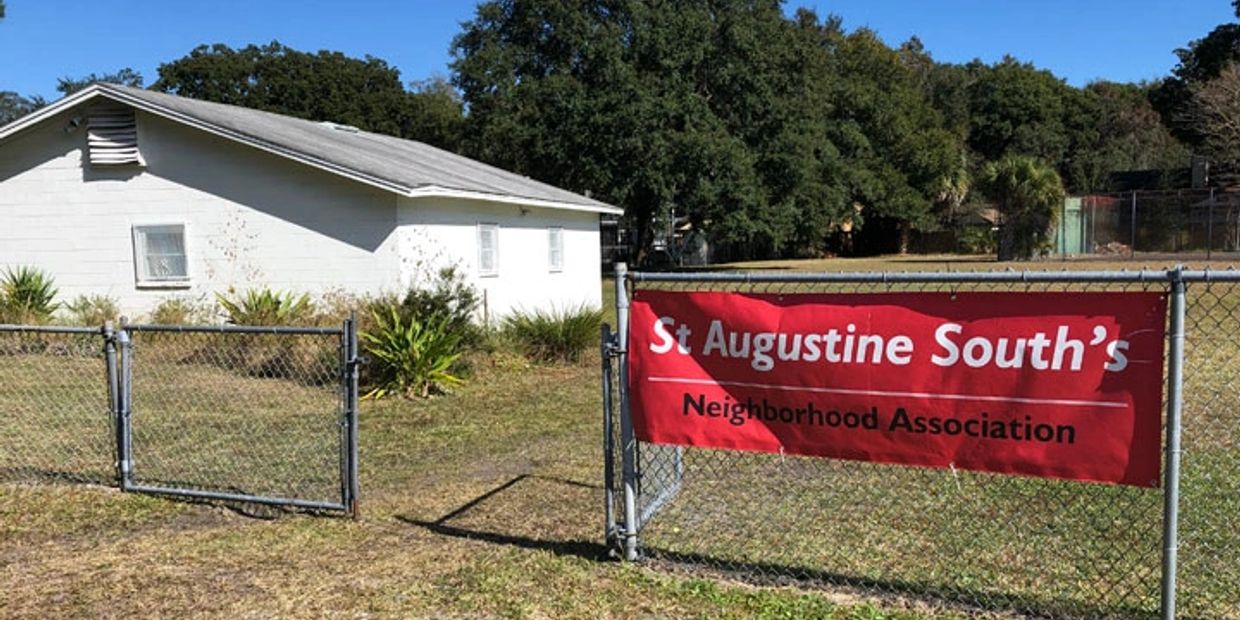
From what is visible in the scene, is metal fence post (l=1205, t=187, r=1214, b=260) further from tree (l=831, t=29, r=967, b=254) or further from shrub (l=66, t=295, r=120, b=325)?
shrub (l=66, t=295, r=120, b=325)

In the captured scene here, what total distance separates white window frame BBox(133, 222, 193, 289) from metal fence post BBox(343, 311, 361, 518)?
10783mm

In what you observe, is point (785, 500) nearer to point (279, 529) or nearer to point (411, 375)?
point (279, 529)

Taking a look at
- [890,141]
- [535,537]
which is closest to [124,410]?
[535,537]

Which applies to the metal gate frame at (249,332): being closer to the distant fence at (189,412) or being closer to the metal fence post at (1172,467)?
the distant fence at (189,412)

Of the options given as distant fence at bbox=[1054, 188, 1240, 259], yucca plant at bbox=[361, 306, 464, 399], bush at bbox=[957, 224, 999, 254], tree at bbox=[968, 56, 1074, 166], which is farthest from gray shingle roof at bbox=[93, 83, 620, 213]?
tree at bbox=[968, 56, 1074, 166]

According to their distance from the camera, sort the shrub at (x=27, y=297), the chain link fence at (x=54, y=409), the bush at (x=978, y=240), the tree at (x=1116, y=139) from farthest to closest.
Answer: the tree at (x=1116, y=139), the bush at (x=978, y=240), the shrub at (x=27, y=297), the chain link fence at (x=54, y=409)

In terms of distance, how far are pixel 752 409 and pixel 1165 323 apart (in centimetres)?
171

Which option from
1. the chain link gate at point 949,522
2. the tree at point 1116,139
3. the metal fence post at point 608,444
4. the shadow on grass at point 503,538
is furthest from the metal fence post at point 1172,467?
the tree at point 1116,139

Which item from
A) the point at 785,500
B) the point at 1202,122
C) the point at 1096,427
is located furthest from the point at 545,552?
the point at 1202,122

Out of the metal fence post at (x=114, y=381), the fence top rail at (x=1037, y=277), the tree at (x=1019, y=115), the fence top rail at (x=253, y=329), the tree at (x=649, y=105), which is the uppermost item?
the tree at (x=1019, y=115)

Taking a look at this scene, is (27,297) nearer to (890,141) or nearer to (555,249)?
(555,249)

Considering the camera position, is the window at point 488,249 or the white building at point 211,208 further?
the window at point 488,249

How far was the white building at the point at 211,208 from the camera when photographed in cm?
1378

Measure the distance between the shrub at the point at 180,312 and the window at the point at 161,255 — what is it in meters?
0.35
